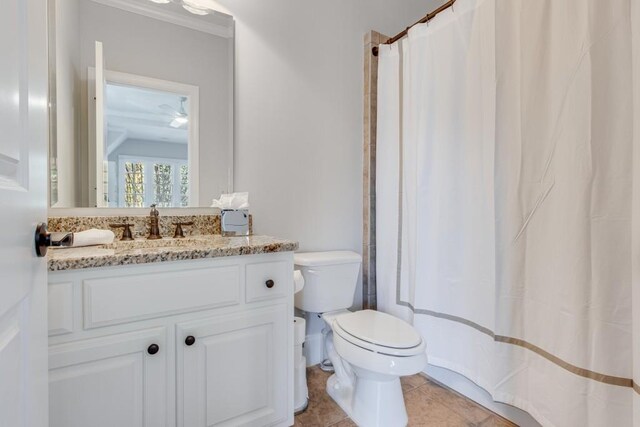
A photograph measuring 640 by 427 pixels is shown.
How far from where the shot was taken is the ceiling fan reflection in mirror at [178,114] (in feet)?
5.01

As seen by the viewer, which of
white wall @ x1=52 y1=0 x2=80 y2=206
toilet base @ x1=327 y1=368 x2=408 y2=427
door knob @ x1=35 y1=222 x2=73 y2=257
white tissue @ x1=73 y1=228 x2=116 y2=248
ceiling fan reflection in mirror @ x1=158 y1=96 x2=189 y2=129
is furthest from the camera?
ceiling fan reflection in mirror @ x1=158 y1=96 x2=189 y2=129

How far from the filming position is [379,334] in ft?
4.59

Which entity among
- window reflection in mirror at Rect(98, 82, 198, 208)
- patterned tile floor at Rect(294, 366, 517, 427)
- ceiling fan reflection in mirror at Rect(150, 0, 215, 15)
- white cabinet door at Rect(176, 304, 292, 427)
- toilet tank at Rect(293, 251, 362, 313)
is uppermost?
ceiling fan reflection in mirror at Rect(150, 0, 215, 15)

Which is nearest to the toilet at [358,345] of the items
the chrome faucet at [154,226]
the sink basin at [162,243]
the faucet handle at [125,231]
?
the sink basin at [162,243]

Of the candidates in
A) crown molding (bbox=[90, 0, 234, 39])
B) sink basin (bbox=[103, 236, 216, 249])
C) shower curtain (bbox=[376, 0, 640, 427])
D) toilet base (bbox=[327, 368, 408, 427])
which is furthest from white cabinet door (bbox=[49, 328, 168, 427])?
crown molding (bbox=[90, 0, 234, 39])

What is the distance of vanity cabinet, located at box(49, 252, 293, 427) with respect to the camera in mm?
939

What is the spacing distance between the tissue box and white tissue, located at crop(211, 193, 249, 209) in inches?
0.9

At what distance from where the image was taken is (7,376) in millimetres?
465

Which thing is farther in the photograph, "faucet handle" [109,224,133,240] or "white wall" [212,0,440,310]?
"white wall" [212,0,440,310]

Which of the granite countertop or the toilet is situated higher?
the granite countertop

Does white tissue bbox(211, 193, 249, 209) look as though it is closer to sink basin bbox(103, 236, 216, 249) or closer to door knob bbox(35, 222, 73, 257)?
sink basin bbox(103, 236, 216, 249)

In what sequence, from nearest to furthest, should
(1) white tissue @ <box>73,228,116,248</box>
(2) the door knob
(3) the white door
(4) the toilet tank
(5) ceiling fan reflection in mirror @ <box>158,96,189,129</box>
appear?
1. (3) the white door
2. (2) the door knob
3. (1) white tissue @ <box>73,228,116,248</box>
4. (5) ceiling fan reflection in mirror @ <box>158,96,189,129</box>
5. (4) the toilet tank

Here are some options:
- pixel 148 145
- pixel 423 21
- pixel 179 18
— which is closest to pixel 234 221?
pixel 148 145

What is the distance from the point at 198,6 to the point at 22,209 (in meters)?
1.46
